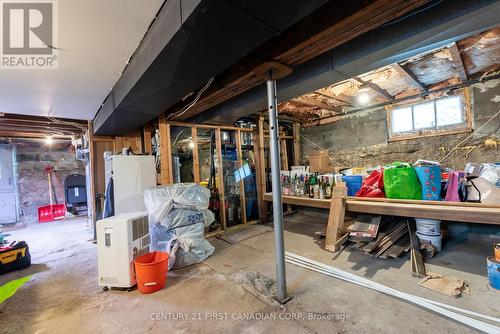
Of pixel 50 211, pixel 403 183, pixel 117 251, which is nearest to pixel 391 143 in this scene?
pixel 403 183

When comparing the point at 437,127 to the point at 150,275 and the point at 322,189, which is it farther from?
the point at 150,275

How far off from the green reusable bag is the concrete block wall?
29.6 ft

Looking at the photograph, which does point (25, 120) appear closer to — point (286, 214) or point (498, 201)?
point (286, 214)

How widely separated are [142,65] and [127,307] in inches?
82.8

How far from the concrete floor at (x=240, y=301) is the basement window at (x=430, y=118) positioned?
1.67m

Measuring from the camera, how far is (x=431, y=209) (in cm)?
239

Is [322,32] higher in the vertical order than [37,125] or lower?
lower

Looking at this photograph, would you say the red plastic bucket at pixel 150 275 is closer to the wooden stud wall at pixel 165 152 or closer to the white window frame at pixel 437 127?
the wooden stud wall at pixel 165 152

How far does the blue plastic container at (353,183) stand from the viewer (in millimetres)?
3354

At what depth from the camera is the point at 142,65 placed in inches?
68.8

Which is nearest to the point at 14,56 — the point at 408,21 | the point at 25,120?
the point at 25,120

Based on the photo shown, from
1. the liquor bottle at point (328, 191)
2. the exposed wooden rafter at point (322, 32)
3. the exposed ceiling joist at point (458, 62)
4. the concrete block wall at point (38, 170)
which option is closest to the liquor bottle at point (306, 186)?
the liquor bottle at point (328, 191)

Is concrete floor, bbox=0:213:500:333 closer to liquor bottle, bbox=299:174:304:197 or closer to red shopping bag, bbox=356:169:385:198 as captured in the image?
red shopping bag, bbox=356:169:385:198

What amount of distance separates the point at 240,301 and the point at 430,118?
12.6 feet
